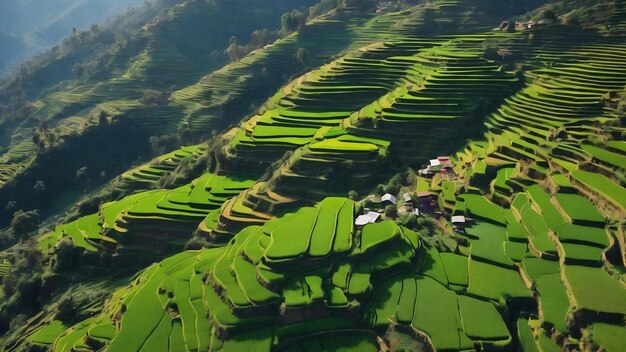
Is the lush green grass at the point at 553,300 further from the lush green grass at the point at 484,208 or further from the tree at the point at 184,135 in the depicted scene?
the tree at the point at 184,135

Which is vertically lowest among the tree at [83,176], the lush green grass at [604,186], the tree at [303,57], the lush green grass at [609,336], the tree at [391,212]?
the tree at [83,176]

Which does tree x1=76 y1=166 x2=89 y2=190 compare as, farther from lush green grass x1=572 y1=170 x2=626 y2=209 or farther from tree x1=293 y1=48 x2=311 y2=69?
lush green grass x1=572 y1=170 x2=626 y2=209

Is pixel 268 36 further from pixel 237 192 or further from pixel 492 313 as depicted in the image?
pixel 492 313

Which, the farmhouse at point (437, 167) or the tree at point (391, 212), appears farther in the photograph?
the farmhouse at point (437, 167)

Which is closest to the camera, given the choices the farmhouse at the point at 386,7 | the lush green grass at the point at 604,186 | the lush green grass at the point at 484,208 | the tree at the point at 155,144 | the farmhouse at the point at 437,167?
the lush green grass at the point at 604,186

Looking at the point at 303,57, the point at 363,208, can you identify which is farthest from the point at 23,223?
the point at 303,57

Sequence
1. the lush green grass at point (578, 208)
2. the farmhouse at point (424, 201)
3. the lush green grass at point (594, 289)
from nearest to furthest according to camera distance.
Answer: the lush green grass at point (594, 289) → the lush green grass at point (578, 208) → the farmhouse at point (424, 201)

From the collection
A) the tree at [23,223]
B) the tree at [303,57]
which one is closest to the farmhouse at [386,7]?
the tree at [303,57]

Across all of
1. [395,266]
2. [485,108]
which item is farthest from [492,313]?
[485,108]

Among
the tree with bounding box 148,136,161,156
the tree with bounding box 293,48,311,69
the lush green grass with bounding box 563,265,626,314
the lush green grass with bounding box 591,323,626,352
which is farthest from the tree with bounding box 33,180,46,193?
the lush green grass with bounding box 591,323,626,352
